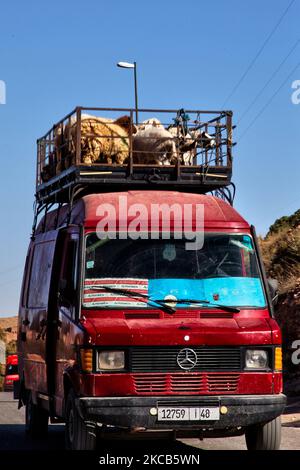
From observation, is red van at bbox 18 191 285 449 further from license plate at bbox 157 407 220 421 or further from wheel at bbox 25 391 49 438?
wheel at bbox 25 391 49 438

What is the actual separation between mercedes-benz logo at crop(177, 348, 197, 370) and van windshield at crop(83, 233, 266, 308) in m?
0.56

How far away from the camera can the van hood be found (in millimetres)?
10492

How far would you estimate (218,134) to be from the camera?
49.8 ft

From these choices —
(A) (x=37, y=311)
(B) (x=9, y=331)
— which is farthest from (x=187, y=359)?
(B) (x=9, y=331)

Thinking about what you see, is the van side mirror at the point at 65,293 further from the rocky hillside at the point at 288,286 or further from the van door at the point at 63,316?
the rocky hillside at the point at 288,286

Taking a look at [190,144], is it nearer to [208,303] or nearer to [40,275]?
[40,275]

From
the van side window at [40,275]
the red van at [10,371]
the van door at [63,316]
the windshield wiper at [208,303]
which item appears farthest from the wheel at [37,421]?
the red van at [10,371]

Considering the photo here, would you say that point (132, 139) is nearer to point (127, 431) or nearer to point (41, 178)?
point (41, 178)

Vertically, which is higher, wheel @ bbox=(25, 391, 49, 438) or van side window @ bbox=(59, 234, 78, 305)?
van side window @ bbox=(59, 234, 78, 305)

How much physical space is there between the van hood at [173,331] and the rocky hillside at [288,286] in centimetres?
1239

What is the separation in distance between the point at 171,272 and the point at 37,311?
308 cm

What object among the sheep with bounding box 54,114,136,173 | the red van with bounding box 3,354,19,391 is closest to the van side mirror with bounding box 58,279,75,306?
the sheep with bounding box 54,114,136,173

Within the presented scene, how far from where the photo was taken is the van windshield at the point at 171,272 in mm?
11078

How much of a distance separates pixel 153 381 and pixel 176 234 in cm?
177
